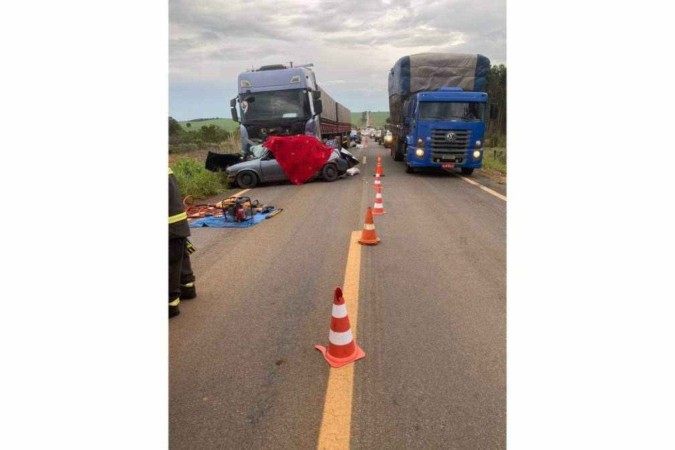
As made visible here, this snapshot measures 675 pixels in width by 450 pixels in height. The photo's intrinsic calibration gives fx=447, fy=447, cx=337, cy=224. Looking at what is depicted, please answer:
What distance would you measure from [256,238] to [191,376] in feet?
13.7

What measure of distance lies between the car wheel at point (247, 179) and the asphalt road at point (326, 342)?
A: 21.2 feet

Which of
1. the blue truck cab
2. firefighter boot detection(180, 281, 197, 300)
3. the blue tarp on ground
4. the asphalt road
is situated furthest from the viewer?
the blue truck cab

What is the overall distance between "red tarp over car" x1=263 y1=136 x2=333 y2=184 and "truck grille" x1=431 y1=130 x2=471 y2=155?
360cm

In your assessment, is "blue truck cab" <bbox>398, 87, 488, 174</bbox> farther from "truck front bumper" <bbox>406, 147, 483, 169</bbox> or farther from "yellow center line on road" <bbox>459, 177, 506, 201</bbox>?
"yellow center line on road" <bbox>459, 177, 506, 201</bbox>

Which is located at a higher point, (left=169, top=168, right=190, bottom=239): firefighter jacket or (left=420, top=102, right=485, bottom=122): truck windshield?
(left=420, top=102, right=485, bottom=122): truck windshield

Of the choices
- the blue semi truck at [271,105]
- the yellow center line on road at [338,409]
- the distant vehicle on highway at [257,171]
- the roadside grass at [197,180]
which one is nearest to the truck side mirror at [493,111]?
the blue semi truck at [271,105]

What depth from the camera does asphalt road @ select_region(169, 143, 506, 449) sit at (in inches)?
101

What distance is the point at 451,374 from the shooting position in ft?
10.0

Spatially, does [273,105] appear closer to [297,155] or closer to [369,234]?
[297,155]

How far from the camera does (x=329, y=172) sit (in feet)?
47.8

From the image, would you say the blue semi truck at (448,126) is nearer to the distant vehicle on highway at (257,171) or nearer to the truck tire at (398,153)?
the truck tire at (398,153)

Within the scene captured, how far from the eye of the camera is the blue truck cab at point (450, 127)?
47.1ft

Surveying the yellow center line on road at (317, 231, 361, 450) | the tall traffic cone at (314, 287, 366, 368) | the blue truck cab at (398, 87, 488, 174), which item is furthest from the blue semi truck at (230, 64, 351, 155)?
the tall traffic cone at (314, 287, 366, 368)

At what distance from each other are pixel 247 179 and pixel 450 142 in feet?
21.6
